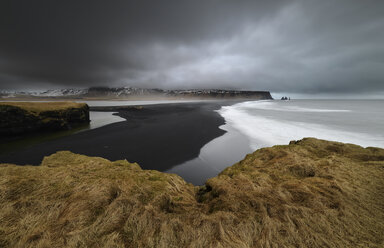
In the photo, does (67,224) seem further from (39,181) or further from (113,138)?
(113,138)

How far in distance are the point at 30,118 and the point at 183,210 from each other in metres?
17.7

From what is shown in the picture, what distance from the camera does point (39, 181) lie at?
8.21 ft

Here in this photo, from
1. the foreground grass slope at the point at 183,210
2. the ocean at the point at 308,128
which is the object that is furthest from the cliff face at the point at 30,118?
the ocean at the point at 308,128

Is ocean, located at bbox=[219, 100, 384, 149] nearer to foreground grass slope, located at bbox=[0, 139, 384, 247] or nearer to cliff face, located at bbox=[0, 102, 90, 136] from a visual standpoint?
foreground grass slope, located at bbox=[0, 139, 384, 247]

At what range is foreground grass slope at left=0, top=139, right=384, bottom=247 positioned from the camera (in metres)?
1.73

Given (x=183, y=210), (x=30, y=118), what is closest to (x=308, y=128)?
(x=183, y=210)

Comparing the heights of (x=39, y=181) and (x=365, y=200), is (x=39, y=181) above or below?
above

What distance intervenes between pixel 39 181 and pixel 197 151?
268 inches

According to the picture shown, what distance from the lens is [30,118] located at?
12.4 m

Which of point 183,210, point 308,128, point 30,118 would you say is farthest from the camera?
point 308,128

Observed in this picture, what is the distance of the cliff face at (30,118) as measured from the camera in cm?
1124

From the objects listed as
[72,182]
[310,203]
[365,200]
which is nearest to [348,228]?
[310,203]

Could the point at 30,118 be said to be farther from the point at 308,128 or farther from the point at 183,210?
the point at 308,128

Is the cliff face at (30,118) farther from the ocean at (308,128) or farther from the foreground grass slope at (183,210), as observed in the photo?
the ocean at (308,128)
